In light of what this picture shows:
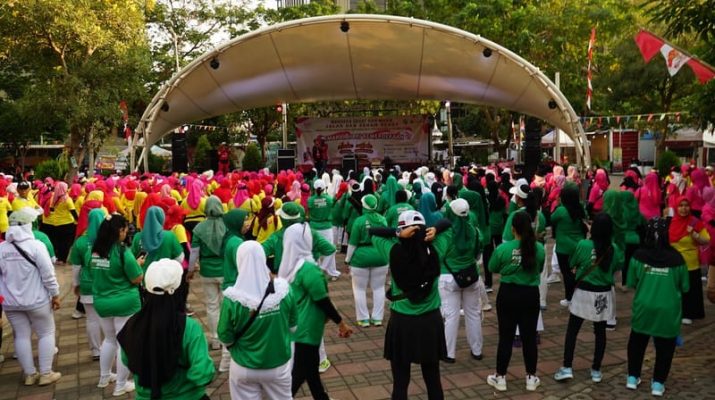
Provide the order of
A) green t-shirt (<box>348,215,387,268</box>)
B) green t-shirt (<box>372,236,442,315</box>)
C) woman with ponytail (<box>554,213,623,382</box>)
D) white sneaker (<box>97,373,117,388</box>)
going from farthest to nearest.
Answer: green t-shirt (<box>348,215,387,268</box>)
white sneaker (<box>97,373,117,388</box>)
woman with ponytail (<box>554,213,623,382</box>)
green t-shirt (<box>372,236,442,315</box>)

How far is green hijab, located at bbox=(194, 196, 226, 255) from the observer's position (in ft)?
18.9

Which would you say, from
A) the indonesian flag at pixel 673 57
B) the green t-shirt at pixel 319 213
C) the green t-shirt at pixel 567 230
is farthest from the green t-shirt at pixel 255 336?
the indonesian flag at pixel 673 57

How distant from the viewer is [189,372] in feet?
9.66

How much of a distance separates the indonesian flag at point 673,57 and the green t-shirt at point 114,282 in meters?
6.73

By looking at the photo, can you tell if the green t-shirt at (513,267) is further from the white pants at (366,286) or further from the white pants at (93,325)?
the white pants at (93,325)

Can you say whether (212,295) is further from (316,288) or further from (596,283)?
(596,283)

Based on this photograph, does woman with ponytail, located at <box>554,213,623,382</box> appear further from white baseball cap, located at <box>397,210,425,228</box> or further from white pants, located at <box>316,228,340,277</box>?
white pants, located at <box>316,228,340,277</box>

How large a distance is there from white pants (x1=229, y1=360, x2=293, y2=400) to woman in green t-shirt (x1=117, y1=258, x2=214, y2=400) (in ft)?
1.26

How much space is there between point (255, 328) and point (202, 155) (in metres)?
31.3

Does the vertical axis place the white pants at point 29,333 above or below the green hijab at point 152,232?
below

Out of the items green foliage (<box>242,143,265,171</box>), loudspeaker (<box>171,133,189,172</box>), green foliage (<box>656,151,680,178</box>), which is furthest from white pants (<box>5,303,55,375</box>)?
green foliage (<box>242,143,265,171</box>)

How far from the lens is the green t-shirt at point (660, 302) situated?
4.47 meters

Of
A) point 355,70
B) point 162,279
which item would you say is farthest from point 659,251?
point 355,70

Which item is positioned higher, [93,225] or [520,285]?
[93,225]
